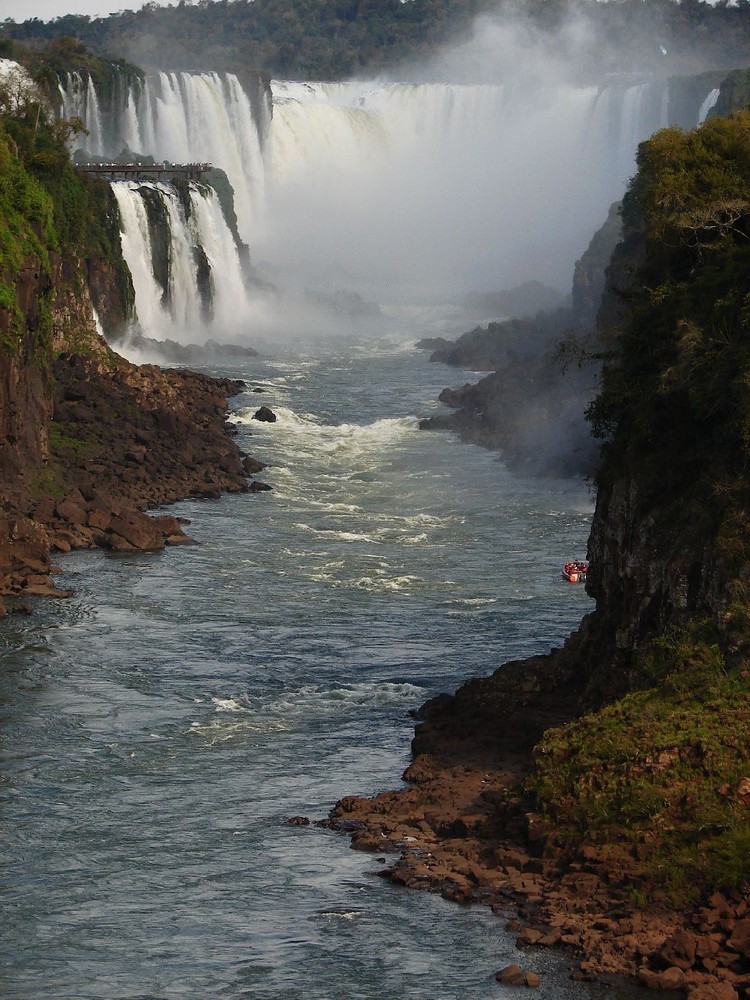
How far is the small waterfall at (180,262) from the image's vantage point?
284 ft

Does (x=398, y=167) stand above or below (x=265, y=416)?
above

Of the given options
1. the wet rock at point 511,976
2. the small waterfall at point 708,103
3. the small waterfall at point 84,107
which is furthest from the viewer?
the small waterfall at point 708,103

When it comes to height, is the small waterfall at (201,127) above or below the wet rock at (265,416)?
above

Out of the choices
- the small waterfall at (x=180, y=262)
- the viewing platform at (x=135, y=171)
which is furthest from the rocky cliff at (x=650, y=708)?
the viewing platform at (x=135, y=171)

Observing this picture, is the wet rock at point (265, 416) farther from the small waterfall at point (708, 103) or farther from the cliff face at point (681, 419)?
the small waterfall at point (708, 103)

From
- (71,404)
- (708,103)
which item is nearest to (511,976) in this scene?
(71,404)

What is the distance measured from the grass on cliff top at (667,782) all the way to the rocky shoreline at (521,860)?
1.16 ft

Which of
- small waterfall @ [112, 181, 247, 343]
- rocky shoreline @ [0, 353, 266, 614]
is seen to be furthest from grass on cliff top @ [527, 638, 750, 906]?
small waterfall @ [112, 181, 247, 343]

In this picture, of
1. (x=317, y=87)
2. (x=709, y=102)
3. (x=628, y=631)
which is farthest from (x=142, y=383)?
(x=317, y=87)

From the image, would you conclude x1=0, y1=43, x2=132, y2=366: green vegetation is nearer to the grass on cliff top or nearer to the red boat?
the red boat

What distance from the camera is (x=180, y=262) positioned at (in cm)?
9250

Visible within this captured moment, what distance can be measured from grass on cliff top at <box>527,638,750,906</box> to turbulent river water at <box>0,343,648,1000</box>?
2.48 m

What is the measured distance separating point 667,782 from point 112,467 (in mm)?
34810

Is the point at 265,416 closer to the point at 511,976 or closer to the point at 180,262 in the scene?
the point at 180,262
